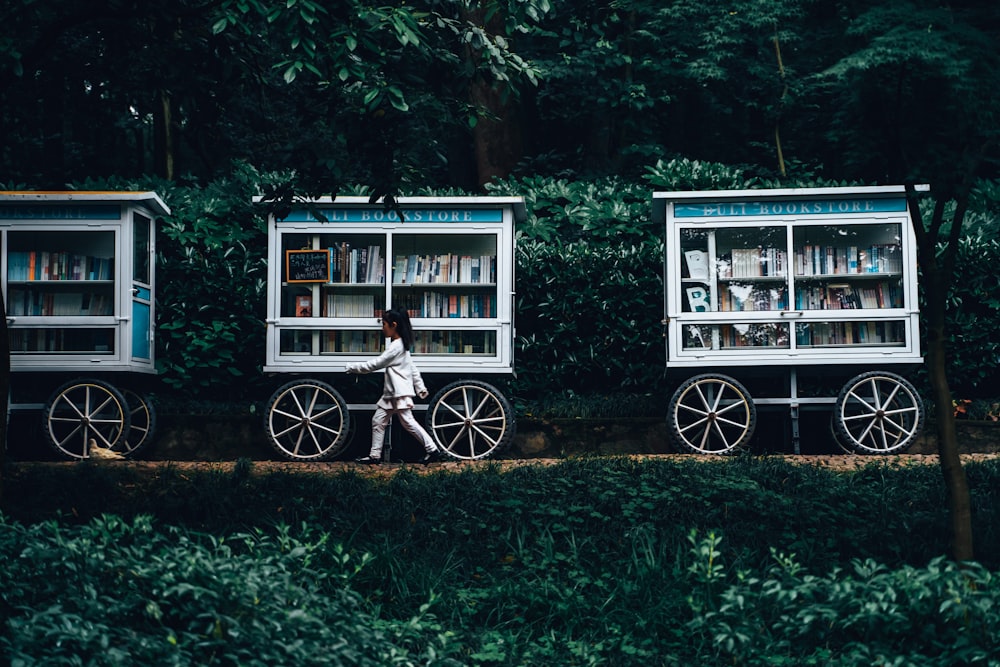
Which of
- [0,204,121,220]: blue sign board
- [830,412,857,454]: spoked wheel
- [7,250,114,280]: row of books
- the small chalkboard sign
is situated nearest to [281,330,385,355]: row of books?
the small chalkboard sign

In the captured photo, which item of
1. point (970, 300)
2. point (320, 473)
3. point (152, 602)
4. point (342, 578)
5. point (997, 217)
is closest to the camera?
point (152, 602)

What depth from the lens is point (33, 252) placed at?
38.9 feet

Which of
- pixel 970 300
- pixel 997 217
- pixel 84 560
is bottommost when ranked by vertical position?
pixel 84 560

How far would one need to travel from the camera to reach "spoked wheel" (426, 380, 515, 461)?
11156 mm

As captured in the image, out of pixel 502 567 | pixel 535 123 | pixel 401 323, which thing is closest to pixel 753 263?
pixel 401 323

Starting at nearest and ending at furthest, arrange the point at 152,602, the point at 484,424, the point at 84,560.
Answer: the point at 152,602, the point at 84,560, the point at 484,424

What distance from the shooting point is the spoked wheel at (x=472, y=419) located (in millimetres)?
11156

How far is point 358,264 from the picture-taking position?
39.2 feet

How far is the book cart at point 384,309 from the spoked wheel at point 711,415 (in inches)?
63.9

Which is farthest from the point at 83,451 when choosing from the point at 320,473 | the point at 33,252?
the point at 320,473

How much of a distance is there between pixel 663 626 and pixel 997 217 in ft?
27.0

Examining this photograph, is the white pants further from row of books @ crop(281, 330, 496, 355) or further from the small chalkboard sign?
the small chalkboard sign

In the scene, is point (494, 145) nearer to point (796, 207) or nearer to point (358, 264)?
point (358, 264)

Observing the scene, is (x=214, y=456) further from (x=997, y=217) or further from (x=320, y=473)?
(x=997, y=217)
